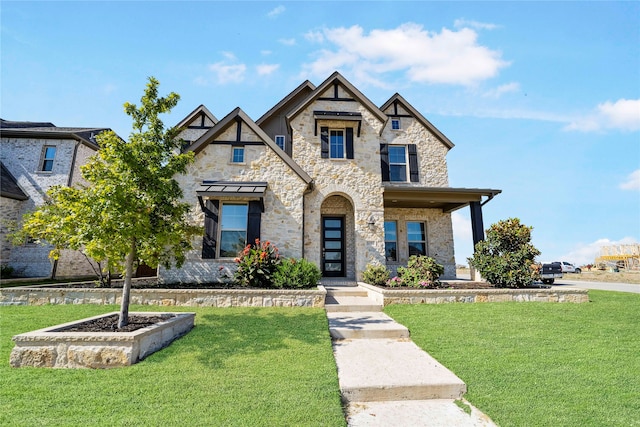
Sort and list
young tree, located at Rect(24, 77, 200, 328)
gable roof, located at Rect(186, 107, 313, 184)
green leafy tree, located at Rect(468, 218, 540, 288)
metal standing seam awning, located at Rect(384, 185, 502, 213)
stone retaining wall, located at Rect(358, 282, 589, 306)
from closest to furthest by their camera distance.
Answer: young tree, located at Rect(24, 77, 200, 328) → stone retaining wall, located at Rect(358, 282, 589, 306) → green leafy tree, located at Rect(468, 218, 540, 288) → gable roof, located at Rect(186, 107, 313, 184) → metal standing seam awning, located at Rect(384, 185, 502, 213)

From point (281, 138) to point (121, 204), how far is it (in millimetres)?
10243

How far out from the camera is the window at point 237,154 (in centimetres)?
1060

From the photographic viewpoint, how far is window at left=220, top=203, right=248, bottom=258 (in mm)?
10000

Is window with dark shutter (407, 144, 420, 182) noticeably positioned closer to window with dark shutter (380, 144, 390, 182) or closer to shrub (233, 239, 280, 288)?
window with dark shutter (380, 144, 390, 182)

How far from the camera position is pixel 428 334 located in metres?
5.56

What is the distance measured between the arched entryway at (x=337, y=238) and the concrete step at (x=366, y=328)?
17.8ft

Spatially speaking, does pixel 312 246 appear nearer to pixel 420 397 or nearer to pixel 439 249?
pixel 439 249

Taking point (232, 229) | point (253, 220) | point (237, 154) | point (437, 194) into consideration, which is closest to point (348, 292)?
point (253, 220)

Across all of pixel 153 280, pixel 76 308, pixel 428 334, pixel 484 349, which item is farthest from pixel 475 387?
pixel 153 280

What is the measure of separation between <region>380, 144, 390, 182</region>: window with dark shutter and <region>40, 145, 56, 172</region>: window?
16713mm

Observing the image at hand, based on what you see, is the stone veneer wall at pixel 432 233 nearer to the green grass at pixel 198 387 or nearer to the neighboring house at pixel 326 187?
the neighboring house at pixel 326 187

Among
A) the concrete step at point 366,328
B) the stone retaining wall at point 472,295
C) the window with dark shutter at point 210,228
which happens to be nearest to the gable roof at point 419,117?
the stone retaining wall at point 472,295

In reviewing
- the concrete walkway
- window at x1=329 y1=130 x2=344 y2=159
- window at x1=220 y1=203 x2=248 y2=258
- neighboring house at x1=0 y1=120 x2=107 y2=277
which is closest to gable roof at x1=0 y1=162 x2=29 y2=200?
neighboring house at x1=0 y1=120 x2=107 y2=277

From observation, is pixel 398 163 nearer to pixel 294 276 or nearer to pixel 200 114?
pixel 294 276
